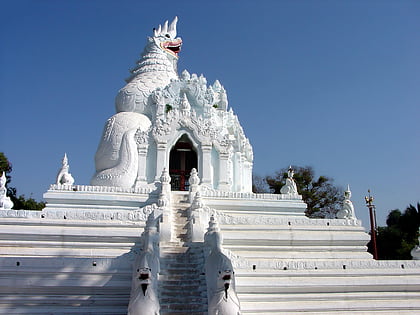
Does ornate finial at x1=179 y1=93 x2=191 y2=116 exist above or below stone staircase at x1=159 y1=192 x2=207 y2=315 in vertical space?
above

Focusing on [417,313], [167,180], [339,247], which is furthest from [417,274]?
[167,180]

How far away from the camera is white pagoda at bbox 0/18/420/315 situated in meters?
10.4

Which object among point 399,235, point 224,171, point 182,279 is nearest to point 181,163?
point 224,171

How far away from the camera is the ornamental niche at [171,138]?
20.1m

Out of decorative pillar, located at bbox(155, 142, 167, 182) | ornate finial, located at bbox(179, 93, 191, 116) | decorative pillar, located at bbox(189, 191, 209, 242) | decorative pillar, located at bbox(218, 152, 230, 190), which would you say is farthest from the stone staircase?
ornate finial, located at bbox(179, 93, 191, 116)

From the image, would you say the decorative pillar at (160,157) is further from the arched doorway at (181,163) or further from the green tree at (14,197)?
the green tree at (14,197)

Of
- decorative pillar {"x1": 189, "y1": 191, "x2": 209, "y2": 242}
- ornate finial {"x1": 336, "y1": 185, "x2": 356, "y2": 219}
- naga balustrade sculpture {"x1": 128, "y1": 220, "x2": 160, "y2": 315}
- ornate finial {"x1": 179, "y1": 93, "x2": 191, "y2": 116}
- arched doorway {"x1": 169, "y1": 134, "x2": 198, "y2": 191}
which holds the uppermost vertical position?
ornate finial {"x1": 179, "y1": 93, "x2": 191, "y2": 116}

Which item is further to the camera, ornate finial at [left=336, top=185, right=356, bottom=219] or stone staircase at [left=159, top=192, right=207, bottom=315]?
ornate finial at [left=336, top=185, right=356, bottom=219]

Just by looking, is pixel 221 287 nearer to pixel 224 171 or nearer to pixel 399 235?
pixel 224 171

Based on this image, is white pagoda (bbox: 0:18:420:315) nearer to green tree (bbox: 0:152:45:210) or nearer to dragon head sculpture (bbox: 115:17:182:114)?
dragon head sculpture (bbox: 115:17:182:114)

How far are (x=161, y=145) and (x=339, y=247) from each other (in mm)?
9322

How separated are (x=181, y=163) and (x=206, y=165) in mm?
2631

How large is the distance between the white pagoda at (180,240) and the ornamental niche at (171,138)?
0.05 m

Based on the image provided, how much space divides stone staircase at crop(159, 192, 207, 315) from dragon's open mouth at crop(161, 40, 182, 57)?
15765mm
